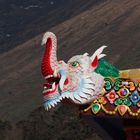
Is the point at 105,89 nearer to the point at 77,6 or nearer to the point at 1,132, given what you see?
the point at 1,132

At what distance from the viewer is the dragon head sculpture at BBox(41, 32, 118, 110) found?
1578 centimetres

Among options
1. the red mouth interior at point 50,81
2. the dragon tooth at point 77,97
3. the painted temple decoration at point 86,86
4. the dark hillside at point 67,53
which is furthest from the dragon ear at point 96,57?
the dark hillside at point 67,53

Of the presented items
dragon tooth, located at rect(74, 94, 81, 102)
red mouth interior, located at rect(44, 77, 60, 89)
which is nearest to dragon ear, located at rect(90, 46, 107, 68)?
dragon tooth, located at rect(74, 94, 81, 102)

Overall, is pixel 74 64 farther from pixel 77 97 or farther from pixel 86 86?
pixel 77 97

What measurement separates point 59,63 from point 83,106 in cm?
121

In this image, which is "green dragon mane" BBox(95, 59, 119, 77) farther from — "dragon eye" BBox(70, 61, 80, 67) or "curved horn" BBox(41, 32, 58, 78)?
"curved horn" BBox(41, 32, 58, 78)

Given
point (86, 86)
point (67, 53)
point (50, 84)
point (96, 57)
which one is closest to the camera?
point (86, 86)

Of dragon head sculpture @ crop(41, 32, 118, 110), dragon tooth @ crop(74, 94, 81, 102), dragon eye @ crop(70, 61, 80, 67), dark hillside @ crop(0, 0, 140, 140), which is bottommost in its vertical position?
dragon tooth @ crop(74, 94, 81, 102)

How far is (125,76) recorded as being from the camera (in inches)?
648

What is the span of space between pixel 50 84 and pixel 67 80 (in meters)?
0.42

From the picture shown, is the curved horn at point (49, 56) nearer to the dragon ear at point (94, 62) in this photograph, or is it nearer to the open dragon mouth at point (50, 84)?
the open dragon mouth at point (50, 84)

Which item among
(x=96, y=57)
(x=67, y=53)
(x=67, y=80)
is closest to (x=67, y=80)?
(x=67, y=80)

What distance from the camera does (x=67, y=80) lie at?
15898 mm

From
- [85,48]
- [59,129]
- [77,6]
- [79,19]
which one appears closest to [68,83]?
[59,129]
